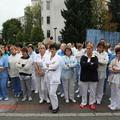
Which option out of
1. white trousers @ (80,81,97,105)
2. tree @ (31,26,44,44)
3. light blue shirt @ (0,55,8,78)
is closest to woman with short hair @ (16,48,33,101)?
light blue shirt @ (0,55,8,78)

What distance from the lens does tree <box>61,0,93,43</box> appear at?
44.2 m

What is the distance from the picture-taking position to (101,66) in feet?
43.1

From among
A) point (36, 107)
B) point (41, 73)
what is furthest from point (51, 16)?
point (36, 107)

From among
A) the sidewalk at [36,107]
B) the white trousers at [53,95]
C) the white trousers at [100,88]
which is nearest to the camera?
the white trousers at [53,95]

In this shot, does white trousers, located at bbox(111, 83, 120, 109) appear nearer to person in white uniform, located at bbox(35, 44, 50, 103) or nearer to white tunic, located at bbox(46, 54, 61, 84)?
white tunic, located at bbox(46, 54, 61, 84)

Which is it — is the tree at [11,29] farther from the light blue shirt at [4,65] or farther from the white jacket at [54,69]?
the white jacket at [54,69]


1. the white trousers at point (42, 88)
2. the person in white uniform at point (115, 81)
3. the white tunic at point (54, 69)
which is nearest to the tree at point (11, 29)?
the white trousers at point (42, 88)

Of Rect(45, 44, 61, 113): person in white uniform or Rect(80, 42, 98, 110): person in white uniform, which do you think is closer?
Rect(45, 44, 61, 113): person in white uniform

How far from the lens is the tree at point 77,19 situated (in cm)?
4416

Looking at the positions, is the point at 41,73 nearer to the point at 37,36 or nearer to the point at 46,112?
the point at 46,112

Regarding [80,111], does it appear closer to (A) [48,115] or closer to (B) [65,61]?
(A) [48,115]

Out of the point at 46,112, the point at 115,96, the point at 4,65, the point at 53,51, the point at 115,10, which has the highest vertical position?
the point at 115,10

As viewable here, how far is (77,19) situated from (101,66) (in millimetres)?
31486

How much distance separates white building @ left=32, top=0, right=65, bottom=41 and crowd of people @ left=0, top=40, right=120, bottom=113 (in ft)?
214
